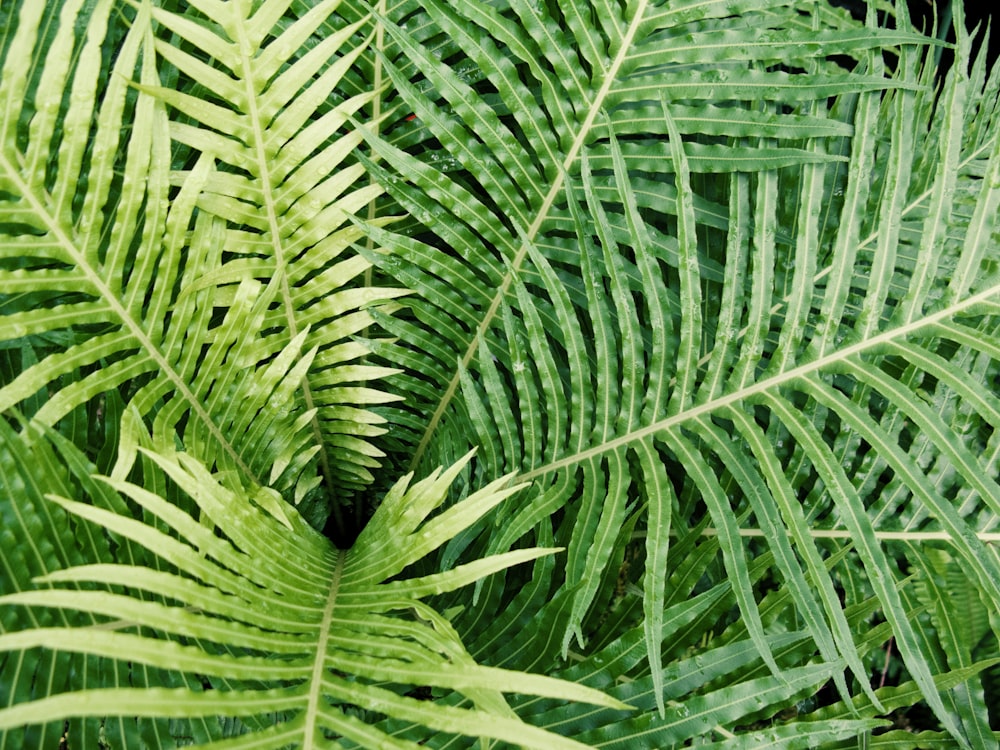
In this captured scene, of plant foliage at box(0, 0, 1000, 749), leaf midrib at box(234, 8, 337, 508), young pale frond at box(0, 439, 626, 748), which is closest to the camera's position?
young pale frond at box(0, 439, 626, 748)

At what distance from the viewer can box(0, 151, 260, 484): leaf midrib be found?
597 mm

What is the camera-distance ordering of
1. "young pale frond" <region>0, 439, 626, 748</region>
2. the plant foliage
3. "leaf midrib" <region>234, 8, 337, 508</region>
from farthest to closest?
"leaf midrib" <region>234, 8, 337, 508</region>
the plant foliage
"young pale frond" <region>0, 439, 626, 748</region>

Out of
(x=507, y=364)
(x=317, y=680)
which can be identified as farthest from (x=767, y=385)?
(x=317, y=680)

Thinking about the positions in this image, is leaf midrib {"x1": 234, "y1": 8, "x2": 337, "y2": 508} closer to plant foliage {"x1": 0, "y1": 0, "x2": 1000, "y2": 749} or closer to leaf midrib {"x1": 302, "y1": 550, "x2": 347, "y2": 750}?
plant foliage {"x1": 0, "y1": 0, "x2": 1000, "y2": 749}

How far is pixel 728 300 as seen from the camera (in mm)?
665

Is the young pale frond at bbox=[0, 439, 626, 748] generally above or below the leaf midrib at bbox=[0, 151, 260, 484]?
below

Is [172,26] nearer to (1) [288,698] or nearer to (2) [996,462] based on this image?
(1) [288,698]

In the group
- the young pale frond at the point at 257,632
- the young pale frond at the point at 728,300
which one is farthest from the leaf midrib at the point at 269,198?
the young pale frond at the point at 257,632

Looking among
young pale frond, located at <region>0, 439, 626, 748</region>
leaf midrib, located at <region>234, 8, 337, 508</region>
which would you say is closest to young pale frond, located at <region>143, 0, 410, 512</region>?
leaf midrib, located at <region>234, 8, 337, 508</region>

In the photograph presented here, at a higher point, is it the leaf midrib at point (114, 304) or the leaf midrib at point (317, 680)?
the leaf midrib at point (114, 304)

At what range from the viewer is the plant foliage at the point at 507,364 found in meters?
0.54

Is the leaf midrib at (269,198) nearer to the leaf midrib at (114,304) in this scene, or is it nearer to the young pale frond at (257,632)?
the leaf midrib at (114,304)

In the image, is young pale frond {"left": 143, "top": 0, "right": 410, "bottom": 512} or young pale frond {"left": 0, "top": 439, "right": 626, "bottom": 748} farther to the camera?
young pale frond {"left": 143, "top": 0, "right": 410, "bottom": 512}

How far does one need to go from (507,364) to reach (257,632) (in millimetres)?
439
